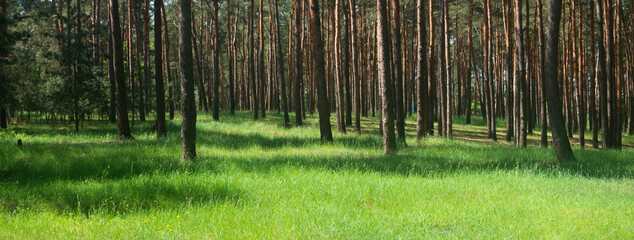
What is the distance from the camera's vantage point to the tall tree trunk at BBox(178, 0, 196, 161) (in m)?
8.91

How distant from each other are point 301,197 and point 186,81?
449cm

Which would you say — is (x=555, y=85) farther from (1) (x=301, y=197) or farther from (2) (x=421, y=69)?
(1) (x=301, y=197)

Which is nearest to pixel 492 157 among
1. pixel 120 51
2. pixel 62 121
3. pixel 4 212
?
pixel 4 212

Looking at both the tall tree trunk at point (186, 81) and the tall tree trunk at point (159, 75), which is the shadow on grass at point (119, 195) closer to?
the tall tree trunk at point (186, 81)

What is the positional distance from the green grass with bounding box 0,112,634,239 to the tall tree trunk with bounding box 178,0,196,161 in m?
0.50

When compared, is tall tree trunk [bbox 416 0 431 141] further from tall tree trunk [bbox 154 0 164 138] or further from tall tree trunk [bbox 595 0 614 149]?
tall tree trunk [bbox 154 0 164 138]

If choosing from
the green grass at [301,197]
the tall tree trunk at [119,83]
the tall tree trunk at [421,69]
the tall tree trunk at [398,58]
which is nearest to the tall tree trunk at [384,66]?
the green grass at [301,197]

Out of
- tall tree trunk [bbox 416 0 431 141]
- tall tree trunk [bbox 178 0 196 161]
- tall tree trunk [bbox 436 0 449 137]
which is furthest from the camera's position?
tall tree trunk [bbox 436 0 449 137]

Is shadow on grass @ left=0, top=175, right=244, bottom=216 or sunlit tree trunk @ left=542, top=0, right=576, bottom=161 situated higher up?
sunlit tree trunk @ left=542, top=0, right=576, bottom=161

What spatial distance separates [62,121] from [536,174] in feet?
72.5

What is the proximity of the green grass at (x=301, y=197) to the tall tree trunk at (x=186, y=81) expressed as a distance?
505 mm

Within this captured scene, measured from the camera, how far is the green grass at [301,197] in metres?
4.52

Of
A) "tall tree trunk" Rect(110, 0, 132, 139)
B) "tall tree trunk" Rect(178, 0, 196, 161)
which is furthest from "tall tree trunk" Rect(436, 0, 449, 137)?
"tall tree trunk" Rect(110, 0, 132, 139)

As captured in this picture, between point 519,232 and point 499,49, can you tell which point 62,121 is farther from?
point 499,49
